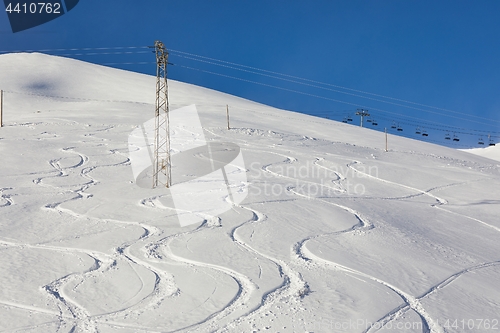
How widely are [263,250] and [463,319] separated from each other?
156 inches

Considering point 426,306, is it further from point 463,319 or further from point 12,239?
point 12,239

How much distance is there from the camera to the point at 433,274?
413 inches

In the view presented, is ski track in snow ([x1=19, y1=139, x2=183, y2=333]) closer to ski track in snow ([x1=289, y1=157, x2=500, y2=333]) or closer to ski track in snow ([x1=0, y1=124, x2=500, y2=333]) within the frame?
ski track in snow ([x1=0, y1=124, x2=500, y2=333])

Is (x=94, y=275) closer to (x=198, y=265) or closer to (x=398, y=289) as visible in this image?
(x=198, y=265)

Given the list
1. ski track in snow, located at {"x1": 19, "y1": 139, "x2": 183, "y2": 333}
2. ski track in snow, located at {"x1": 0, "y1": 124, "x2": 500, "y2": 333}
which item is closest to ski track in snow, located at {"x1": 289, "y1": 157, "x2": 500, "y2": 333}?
ski track in snow, located at {"x1": 0, "y1": 124, "x2": 500, "y2": 333}

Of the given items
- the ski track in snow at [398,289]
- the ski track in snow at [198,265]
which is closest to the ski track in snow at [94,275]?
the ski track in snow at [198,265]

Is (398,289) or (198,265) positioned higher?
(198,265)

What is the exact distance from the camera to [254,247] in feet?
36.6

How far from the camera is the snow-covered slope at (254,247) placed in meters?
8.05

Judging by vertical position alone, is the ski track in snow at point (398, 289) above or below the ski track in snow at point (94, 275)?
below

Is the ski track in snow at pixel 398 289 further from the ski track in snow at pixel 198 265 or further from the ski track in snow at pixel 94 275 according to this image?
the ski track in snow at pixel 94 275

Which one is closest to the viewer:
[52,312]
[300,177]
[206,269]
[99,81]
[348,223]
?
[52,312]

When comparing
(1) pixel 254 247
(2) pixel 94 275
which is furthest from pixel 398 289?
(2) pixel 94 275

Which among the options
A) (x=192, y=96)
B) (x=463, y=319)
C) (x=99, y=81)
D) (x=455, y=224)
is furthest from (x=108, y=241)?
(x=99, y=81)
